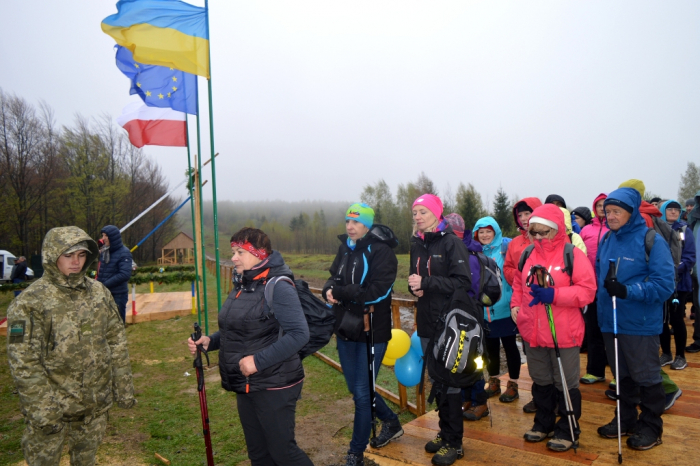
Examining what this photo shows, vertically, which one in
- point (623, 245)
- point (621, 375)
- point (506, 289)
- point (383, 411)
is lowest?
point (383, 411)

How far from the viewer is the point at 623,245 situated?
3.31 m

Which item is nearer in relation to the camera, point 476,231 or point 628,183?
point 628,183

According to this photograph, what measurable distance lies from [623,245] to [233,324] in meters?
2.97

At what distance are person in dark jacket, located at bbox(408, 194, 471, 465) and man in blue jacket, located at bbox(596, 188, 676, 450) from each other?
1114 mm

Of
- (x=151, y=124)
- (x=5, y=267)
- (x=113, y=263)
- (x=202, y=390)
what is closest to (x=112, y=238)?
(x=113, y=263)

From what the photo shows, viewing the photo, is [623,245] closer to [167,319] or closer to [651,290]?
[651,290]

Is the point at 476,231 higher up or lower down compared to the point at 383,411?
higher up

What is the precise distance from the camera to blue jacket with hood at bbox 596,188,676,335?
3.04 metres

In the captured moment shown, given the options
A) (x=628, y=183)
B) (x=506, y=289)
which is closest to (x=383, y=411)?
(x=506, y=289)

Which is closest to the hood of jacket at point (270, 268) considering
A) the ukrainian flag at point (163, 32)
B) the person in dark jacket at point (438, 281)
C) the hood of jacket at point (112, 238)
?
the person in dark jacket at point (438, 281)

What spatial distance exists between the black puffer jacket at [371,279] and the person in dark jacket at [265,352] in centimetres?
82

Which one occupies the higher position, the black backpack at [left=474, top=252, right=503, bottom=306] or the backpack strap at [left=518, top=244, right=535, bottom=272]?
the backpack strap at [left=518, top=244, right=535, bottom=272]

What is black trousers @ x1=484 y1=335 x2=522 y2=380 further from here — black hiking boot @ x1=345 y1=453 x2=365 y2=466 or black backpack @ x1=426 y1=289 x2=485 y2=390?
black hiking boot @ x1=345 y1=453 x2=365 y2=466

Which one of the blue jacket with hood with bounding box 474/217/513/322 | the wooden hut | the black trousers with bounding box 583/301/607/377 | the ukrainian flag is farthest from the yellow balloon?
the wooden hut
